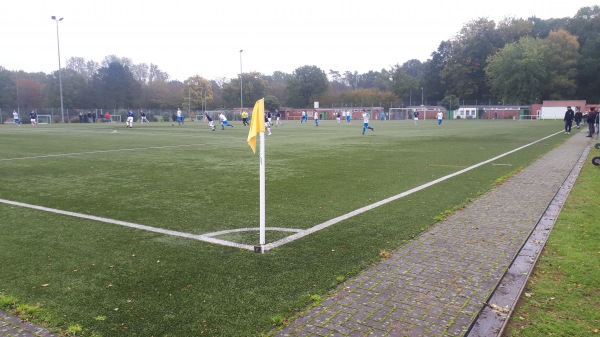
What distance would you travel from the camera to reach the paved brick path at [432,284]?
3.75 m

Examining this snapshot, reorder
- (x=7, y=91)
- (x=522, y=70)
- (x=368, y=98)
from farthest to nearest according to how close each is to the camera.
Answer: (x=368, y=98) < (x=7, y=91) < (x=522, y=70)

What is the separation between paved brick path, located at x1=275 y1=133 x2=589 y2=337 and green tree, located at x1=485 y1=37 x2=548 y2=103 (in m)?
89.7

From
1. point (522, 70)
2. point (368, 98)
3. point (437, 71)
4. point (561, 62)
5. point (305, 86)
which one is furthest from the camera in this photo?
point (437, 71)

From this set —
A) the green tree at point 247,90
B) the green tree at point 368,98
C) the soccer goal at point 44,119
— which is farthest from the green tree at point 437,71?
the soccer goal at point 44,119

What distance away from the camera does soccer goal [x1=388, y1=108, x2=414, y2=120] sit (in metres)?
91.7

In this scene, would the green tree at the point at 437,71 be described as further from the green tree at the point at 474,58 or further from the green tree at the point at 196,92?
the green tree at the point at 196,92

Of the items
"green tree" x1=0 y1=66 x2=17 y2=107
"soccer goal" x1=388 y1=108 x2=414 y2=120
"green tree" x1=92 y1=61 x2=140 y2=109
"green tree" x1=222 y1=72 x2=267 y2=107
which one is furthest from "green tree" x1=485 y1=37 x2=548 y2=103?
"green tree" x1=0 y1=66 x2=17 y2=107

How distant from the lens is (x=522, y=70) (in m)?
86.1

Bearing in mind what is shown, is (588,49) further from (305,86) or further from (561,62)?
(305,86)

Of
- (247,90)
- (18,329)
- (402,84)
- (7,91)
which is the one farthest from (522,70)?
(7,91)

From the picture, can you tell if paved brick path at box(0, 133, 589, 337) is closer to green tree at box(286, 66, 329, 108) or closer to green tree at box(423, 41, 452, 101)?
green tree at box(286, 66, 329, 108)

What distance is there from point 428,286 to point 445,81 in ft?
363

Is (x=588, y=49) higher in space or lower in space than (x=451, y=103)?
higher

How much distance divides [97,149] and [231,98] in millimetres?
84076
